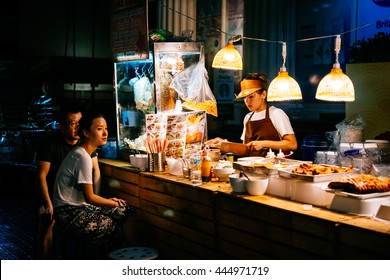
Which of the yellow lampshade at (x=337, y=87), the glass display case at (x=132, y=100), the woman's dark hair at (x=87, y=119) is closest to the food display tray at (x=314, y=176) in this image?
the yellow lampshade at (x=337, y=87)

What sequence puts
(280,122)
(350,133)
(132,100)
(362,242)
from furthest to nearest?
(132,100)
(280,122)
(350,133)
(362,242)

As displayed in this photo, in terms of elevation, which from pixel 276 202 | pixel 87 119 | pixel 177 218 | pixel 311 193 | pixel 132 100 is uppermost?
pixel 132 100

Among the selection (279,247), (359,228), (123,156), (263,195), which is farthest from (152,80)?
(359,228)

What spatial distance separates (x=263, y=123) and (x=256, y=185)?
2.25 m

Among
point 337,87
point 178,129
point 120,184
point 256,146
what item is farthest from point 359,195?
point 120,184

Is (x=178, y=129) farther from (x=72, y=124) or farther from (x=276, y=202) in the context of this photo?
(x=276, y=202)

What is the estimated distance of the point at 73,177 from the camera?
4.82 metres

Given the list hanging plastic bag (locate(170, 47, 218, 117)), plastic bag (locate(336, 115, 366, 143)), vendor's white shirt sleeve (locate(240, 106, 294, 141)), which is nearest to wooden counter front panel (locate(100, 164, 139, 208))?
hanging plastic bag (locate(170, 47, 218, 117))

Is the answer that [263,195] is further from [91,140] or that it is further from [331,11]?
[331,11]

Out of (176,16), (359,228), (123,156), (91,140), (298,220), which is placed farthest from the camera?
(176,16)

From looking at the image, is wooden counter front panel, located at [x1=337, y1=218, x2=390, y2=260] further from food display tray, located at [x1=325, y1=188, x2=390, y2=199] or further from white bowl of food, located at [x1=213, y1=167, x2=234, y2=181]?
white bowl of food, located at [x1=213, y1=167, x2=234, y2=181]

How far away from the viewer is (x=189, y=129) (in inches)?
242

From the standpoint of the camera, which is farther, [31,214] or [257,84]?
[31,214]

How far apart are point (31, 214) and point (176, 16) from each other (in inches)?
185
